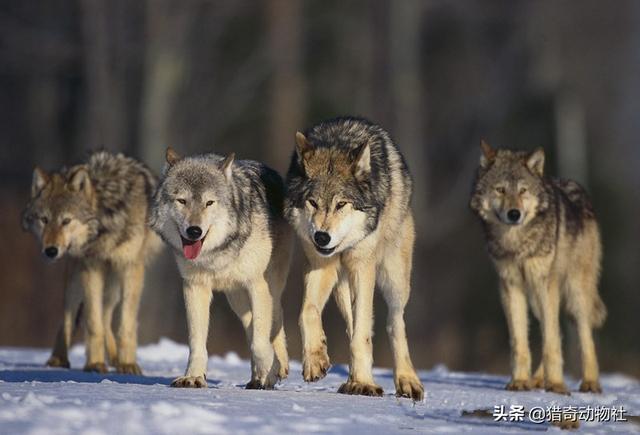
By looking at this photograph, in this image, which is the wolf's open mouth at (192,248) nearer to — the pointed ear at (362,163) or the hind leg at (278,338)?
the hind leg at (278,338)

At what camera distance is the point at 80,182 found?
10391 millimetres

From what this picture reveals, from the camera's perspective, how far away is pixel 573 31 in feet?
88.0

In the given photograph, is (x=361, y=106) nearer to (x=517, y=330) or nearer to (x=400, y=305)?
(x=517, y=330)

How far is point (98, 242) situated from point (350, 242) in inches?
127

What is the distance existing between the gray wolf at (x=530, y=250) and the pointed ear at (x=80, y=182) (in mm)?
3404

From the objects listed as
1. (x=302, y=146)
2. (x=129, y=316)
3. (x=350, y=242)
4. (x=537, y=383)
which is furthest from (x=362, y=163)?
(x=537, y=383)

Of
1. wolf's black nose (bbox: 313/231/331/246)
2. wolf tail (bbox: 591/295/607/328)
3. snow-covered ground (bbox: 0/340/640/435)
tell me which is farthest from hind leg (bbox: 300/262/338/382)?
wolf tail (bbox: 591/295/607/328)

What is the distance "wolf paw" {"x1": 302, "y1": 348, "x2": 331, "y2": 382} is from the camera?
772 cm

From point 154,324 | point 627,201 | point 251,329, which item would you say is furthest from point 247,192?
point 627,201

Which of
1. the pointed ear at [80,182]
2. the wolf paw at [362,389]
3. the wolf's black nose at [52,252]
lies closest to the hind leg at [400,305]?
the wolf paw at [362,389]

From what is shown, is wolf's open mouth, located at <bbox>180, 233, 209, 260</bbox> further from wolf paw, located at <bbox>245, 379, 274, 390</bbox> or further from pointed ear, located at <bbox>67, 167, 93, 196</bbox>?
pointed ear, located at <bbox>67, 167, 93, 196</bbox>

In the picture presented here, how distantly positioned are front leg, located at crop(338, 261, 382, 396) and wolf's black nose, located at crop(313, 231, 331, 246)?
0.50 m

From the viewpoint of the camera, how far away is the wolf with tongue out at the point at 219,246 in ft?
25.5

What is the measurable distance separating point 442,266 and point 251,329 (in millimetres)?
18418
